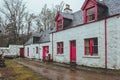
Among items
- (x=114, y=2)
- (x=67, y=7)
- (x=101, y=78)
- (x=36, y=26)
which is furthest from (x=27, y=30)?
(x=101, y=78)

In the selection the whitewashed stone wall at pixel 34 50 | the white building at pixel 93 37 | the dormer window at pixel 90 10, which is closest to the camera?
the white building at pixel 93 37

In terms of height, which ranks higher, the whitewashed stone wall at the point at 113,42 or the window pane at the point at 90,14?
the window pane at the point at 90,14

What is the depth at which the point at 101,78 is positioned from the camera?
1062 cm

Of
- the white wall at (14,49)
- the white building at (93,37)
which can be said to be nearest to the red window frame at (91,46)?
the white building at (93,37)

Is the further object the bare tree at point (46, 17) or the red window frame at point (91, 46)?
the bare tree at point (46, 17)

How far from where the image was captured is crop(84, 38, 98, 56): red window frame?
51.9 feet

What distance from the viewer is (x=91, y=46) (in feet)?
53.4

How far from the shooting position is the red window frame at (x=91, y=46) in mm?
15823

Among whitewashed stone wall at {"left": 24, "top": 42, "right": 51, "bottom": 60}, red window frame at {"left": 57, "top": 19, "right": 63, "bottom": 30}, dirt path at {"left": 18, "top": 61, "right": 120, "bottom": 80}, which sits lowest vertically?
dirt path at {"left": 18, "top": 61, "right": 120, "bottom": 80}

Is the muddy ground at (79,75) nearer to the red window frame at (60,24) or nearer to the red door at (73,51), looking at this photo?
the red door at (73,51)

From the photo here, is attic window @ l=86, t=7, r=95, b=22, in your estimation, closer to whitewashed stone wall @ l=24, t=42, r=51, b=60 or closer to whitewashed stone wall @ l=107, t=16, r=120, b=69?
whitewashed stone wall @ l=107, t=16, r=120, b=69

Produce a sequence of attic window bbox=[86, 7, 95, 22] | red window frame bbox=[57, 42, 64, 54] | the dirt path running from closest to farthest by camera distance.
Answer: the dirt path, attic window bbox=[86, 7, 95, 22], red window frame bbox=[57, 42, 64, 54]

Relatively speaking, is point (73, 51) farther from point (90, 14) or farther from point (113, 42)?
point (113, 42)

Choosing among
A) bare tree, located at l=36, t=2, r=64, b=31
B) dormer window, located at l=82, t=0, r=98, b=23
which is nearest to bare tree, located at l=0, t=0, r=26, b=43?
bare tree, located at l=36, t=2, r=64, b=31
